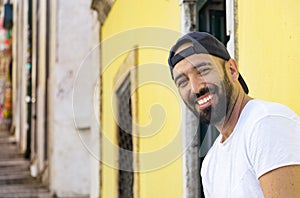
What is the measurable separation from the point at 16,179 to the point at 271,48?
11086 millimetres

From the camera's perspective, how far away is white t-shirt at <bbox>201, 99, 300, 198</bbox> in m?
1.70

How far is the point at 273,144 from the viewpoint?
1.70m

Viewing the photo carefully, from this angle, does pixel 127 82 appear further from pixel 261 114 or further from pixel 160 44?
pixel 261 114

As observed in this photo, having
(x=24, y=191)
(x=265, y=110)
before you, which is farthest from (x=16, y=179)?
(x=265, y=110)

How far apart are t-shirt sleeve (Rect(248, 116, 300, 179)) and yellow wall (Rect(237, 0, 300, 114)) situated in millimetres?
485

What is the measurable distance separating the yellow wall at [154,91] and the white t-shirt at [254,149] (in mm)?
1897

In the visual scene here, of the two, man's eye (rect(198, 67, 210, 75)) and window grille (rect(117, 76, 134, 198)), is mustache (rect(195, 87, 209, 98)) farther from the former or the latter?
window grille (rect(117, 76, 134, 198))

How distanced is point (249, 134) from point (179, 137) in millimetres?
2037

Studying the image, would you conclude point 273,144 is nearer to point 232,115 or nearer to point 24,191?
point 232,115

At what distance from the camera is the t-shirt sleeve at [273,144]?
5.53 ft

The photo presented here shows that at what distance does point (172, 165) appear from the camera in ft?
13.1

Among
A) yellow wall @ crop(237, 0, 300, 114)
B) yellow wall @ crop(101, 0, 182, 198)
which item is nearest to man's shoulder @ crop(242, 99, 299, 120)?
yellow wall @ crop(237, 0, 300, 114)

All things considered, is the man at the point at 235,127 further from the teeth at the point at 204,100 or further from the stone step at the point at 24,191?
the stone step at the point at 24,191

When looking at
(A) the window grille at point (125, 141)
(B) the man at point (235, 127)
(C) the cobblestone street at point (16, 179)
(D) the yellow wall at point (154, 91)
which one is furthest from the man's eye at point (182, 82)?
(C) the cobblestone street at point (16, 179)
